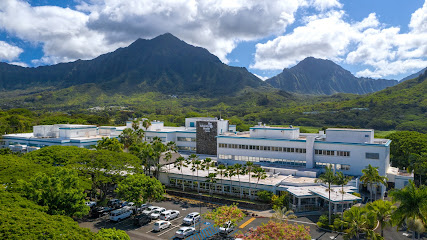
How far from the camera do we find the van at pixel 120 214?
4162 cm

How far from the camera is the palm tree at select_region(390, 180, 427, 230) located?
28.4m

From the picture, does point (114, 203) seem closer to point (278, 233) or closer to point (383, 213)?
point (278, 233)

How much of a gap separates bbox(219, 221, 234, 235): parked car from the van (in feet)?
50.0

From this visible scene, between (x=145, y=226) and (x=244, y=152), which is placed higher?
(x=244, y=152)

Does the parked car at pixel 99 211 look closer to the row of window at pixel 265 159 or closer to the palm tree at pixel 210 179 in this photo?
the palm tree at pixel 210 179

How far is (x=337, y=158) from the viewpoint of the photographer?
56.1m

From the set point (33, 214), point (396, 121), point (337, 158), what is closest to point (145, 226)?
point (33, 214)

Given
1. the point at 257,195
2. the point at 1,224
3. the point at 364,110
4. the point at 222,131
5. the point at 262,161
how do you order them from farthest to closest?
the point at 364,110 < the point at 222,131 < the point at 262,161 < the point at 257,195 < the point at 1,224

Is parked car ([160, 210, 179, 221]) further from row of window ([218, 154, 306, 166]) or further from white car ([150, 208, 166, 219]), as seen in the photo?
row of window ([218, 154, 306, 166])

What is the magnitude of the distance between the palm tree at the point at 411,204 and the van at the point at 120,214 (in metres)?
35.1

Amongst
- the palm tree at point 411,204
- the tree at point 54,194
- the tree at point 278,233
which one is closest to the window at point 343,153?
the palm tree at point 411,204

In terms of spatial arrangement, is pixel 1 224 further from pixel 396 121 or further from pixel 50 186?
pixel 396 121

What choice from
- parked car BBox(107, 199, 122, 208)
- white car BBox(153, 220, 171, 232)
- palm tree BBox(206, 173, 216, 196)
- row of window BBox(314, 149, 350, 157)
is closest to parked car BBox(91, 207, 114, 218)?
parked car BBox(107, 199, 122, 208)

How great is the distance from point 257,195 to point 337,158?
18.8 m
